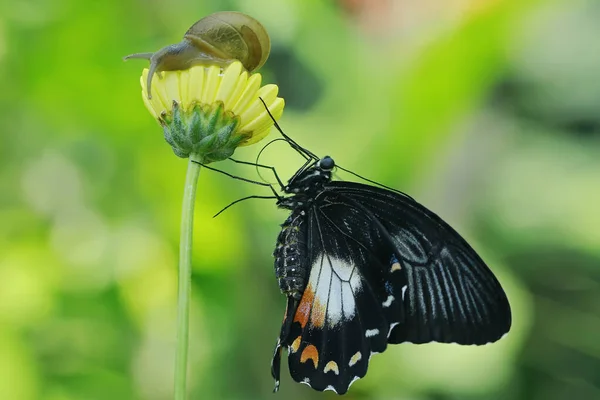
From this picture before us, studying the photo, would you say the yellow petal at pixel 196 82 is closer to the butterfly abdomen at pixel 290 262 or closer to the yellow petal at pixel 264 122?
the yellow petal at pixel 264 122

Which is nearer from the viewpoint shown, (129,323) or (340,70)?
(129,323)

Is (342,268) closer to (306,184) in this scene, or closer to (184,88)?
(306,184)

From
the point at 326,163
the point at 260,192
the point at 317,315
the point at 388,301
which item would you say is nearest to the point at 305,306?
the point at 317,315

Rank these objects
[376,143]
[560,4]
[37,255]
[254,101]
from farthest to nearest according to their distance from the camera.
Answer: [560,4] < [376,143] < [37,255] < [254,101]

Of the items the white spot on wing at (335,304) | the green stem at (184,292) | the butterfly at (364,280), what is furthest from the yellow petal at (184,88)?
the white spot on wing at (335,304)

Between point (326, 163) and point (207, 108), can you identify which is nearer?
point (207, 108)

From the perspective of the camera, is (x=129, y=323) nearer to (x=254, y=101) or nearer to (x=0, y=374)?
(x=0, y=374)

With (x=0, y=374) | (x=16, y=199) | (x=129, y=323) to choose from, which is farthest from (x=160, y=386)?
(x=16, y=199)

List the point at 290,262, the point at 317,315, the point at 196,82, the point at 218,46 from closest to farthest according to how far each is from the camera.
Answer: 1. the point at 218,46
2. the point at 196,82
3. the point at 290,262
4. the point at 317,315
